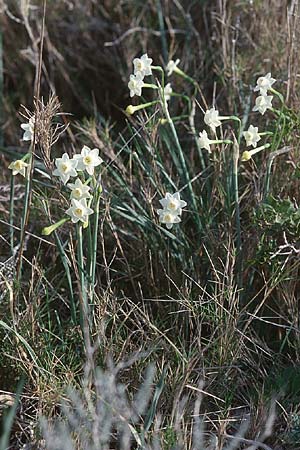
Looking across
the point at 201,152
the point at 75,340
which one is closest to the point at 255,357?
the point at 75,340

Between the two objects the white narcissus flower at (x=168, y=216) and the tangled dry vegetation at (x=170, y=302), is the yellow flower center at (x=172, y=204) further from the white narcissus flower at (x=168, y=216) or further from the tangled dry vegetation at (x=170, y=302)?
the tangled dry vegetation at (x=170, y=302)

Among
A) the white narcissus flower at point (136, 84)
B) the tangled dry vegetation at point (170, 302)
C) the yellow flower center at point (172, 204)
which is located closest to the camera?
the tangled dry vegetation at point (170, 302)

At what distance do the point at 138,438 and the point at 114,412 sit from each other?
0.07 m

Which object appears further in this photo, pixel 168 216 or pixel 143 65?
pixel 143 65

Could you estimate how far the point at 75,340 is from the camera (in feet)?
5.53

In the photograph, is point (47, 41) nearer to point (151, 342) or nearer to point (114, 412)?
point (151, 342)

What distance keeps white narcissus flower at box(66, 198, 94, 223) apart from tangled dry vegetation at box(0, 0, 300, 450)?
0.40 feet

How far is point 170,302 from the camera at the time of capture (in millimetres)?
1776

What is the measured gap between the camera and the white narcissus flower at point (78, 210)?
147 cm

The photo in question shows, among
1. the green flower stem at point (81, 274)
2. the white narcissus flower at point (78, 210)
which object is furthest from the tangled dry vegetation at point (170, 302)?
the white narcissus flower at point (78, 210)

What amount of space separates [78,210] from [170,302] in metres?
0.42

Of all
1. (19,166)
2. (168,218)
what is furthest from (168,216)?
(19,166)

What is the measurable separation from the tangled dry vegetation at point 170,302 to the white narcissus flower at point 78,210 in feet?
0.40

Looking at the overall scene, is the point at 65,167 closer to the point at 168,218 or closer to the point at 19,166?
the point at 19,166
